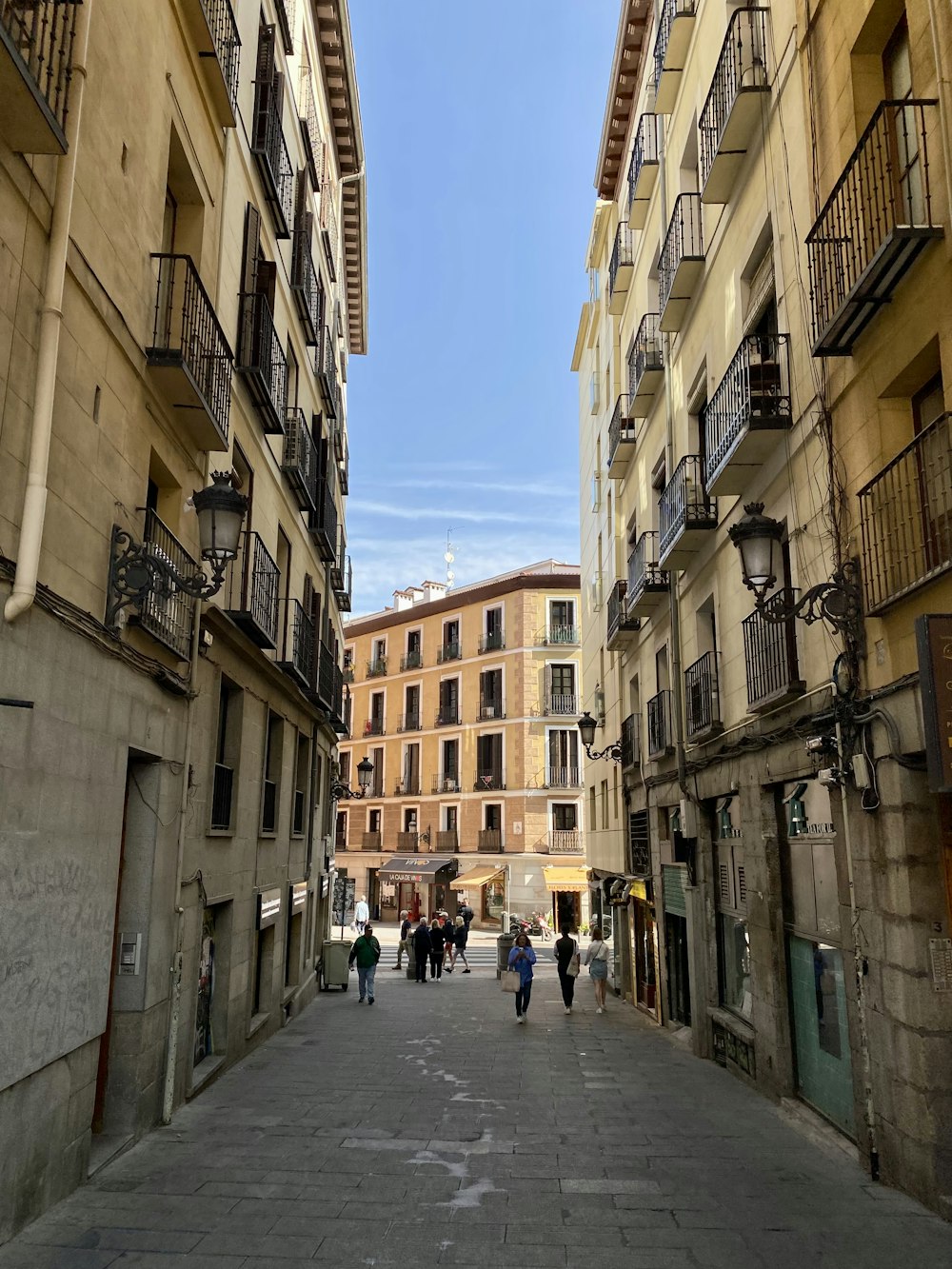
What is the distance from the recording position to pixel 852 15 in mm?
8164

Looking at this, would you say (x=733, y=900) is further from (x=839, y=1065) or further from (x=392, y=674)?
(x=392, y=674)

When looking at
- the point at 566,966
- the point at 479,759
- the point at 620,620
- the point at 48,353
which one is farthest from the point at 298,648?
the point at 479,759

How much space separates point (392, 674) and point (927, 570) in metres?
43.5

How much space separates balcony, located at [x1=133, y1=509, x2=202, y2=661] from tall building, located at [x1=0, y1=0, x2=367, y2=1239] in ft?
0.13

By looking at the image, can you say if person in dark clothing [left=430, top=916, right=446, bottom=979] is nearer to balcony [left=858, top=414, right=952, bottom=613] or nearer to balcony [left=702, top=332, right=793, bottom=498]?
balcony [left=702, top=332, right=793, bottom=498]

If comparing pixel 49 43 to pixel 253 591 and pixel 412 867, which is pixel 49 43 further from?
pixel 412 867

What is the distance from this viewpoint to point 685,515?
1308 centimetres

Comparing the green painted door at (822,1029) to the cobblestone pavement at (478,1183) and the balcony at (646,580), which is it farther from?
the balcony at (646,580)

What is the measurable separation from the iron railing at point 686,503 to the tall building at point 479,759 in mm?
24825

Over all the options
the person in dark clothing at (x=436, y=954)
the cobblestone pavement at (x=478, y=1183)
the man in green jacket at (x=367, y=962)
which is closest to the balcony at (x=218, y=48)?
the cobblestone pavement at (x=478, y=1183)

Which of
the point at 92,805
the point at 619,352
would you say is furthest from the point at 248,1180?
the point at 619,352

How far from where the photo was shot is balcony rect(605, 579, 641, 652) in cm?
1866

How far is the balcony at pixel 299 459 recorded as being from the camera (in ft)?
49.9

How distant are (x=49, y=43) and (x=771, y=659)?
7935mm
